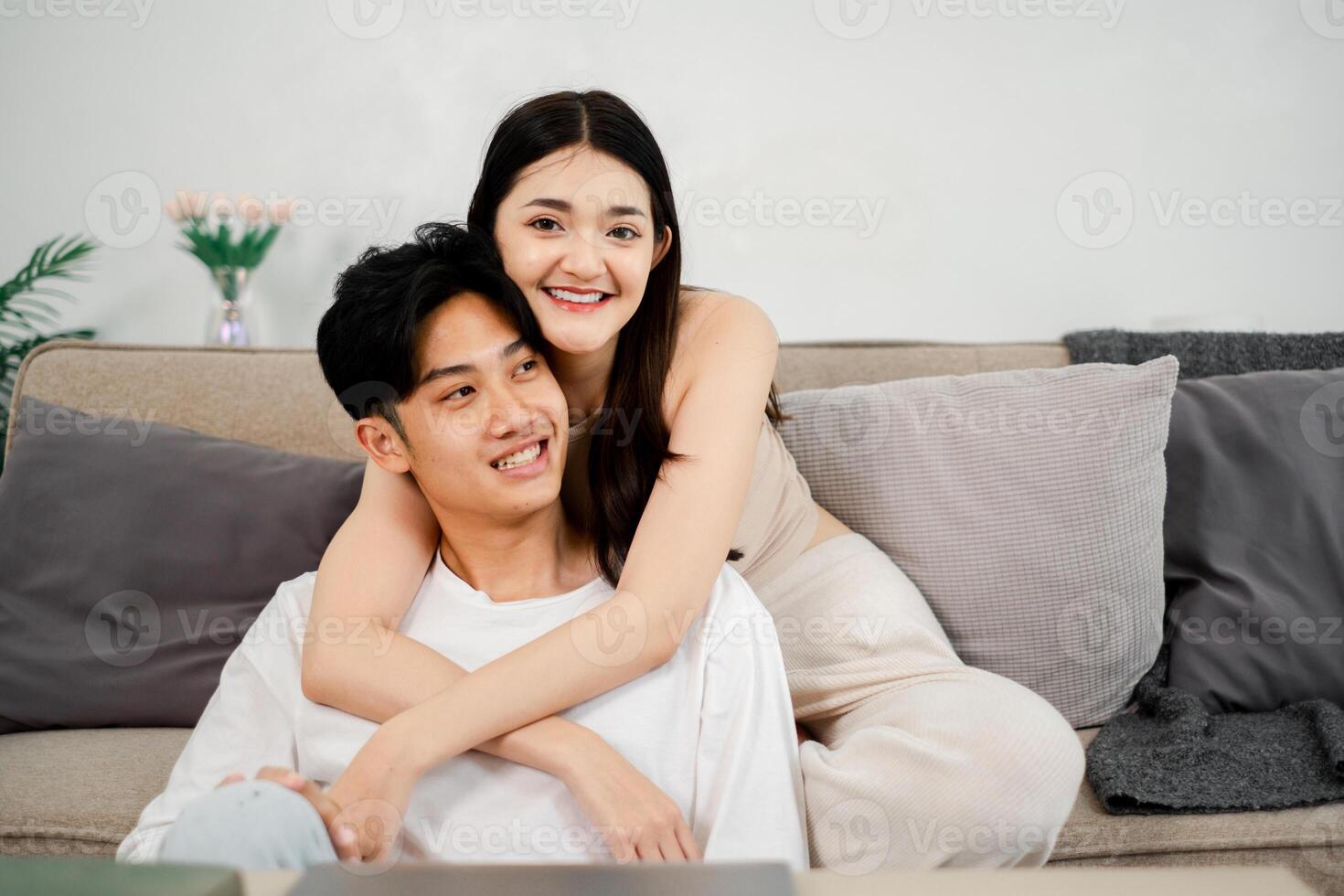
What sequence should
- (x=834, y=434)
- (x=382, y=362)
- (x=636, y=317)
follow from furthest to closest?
(x=834, y=434) < (x=636, y=317) < (x=382, y=362)

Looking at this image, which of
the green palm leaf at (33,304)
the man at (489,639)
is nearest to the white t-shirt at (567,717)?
the man at (489,639)

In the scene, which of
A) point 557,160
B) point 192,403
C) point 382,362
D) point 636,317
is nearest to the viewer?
point 382,362

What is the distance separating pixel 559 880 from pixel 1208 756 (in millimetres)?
1029

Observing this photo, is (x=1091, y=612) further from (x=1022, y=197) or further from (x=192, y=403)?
(x=192, y=403)

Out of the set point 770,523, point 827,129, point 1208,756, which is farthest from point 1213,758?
point 827,129

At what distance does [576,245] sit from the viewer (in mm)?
1346

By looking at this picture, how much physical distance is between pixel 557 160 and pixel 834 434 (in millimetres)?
630

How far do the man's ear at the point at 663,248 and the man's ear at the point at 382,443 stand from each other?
1.41ft

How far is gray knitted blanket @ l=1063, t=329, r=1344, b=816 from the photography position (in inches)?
50.0

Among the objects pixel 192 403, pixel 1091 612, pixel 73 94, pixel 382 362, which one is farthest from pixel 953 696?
pixel 73 94

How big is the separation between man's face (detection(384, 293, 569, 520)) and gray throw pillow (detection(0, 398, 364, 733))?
0.45 meters

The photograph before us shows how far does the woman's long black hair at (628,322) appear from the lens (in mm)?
1376

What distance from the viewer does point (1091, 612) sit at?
155cm

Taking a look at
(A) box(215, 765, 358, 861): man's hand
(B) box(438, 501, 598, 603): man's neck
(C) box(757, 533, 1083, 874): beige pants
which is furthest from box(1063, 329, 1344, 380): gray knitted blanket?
(A) box(215, 765, 358, 861): man's hand
